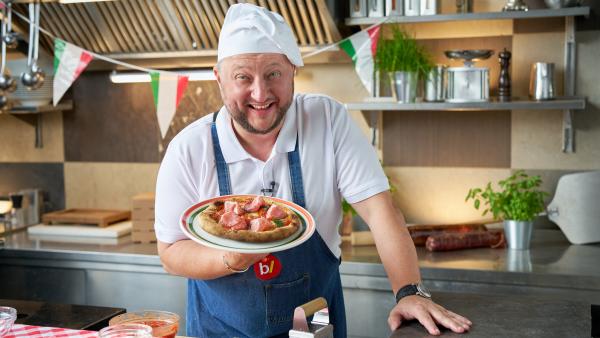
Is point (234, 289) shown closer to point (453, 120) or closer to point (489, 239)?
point (489, 239)

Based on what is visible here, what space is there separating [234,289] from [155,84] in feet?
5.45

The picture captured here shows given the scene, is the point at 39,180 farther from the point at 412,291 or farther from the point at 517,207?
the point at 412,291

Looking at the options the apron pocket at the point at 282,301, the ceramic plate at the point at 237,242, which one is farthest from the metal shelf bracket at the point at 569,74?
the ceramic plate at the point at 237,242

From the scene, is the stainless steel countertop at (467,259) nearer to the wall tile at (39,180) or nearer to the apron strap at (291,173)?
the wall tile at (39,180)

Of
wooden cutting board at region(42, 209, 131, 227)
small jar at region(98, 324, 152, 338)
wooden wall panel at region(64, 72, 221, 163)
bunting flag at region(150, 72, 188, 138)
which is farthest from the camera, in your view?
wooden wall panel at region(64, 72, 221, 163)

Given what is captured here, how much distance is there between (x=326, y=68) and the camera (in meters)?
3.57

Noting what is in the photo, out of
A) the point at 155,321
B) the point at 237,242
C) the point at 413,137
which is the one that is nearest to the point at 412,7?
the point at 413,137

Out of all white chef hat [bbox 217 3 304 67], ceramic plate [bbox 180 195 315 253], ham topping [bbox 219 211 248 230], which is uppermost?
white chef hat [bbox 217 3 304 67]

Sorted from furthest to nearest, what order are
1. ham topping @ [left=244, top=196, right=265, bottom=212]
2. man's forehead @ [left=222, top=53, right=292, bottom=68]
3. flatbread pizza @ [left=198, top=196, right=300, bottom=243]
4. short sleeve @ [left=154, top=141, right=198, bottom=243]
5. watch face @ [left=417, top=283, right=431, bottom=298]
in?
short sleeve @ [left=154, top=141, right=198, bottom=243] → man's forehead @ [left=222, top=53, right=292, bottom=68] → watch face @ [left=417, top=283, right=431, bottom=298] → ham topping @ [left=244, top=196, right=265, bottom=212] → flatbread pizza @ [left=198, top=196, right=300, bottom=243]

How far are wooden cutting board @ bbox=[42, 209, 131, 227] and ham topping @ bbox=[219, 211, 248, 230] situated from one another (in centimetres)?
223

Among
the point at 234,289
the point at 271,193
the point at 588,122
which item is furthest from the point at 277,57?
the point at 588,122

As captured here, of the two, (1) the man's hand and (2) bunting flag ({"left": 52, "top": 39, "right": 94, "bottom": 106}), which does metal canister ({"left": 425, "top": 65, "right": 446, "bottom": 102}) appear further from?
(1) the man's hand

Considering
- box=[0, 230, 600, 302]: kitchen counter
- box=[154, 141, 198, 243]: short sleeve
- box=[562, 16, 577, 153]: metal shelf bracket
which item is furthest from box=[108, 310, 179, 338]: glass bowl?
box=[562, 16, 577, 153]: metal shelf bracket

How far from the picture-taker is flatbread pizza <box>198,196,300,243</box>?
4.91 ft
